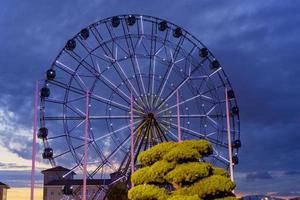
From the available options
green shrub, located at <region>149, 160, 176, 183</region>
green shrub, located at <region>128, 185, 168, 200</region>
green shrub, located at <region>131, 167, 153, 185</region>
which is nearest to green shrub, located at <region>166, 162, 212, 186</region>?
green shrub, located at <region>149, 160, 176, 183</region>

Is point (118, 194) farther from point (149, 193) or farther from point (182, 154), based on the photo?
point (182, 154)

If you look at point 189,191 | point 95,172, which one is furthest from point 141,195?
point 95,172

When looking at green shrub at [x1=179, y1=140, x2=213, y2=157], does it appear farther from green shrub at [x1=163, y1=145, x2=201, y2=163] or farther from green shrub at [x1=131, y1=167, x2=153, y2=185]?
green shrub at [x1=131, y1=167, x2=153, y2=185]

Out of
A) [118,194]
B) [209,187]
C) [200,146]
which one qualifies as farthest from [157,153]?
[118,194]

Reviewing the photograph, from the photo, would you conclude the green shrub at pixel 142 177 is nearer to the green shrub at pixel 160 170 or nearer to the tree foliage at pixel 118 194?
the green shrub at pixel 160 170

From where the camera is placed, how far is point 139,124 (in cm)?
3866

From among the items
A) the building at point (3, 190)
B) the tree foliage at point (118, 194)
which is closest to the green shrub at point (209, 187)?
the tree foliage at point (118, 194)

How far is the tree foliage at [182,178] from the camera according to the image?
18.4 metres

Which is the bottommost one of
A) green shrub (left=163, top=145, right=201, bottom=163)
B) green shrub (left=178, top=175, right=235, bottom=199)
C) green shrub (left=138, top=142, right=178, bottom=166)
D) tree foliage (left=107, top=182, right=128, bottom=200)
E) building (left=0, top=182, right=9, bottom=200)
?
green shrub (left=178, top=175, right=235, bottom=199)

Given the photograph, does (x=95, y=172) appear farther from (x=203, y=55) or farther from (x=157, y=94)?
(x=203, y=55)

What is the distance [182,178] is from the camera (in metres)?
18.4

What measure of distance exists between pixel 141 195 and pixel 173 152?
1835 mm

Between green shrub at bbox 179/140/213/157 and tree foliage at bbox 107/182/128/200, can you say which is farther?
tree foliage at bbox 107/182/128/200

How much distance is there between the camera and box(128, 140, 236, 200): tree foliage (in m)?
18.4
